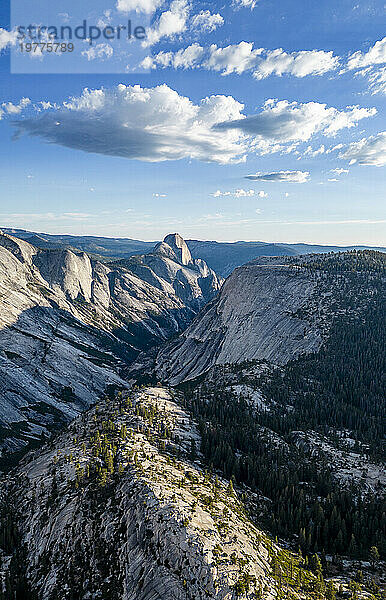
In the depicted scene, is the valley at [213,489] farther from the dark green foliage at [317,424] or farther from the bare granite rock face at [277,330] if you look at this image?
the bare granite rock face at [277,330]

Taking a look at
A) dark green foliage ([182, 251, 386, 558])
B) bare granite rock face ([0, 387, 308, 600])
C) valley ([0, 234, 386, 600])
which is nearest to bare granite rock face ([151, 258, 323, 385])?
dark green foliage ([182, 251, 386, 558])

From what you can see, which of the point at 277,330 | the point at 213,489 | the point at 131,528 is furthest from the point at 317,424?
the point at 277,330

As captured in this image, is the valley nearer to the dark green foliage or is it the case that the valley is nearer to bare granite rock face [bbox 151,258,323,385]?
the dark green foliage

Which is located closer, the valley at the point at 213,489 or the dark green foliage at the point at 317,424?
the valley at the point at 213,489

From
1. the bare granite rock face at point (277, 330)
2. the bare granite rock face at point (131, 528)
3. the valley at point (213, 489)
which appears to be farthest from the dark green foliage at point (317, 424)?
the bare granite rock face at point (131, 528)

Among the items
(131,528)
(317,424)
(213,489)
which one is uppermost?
(131,528)

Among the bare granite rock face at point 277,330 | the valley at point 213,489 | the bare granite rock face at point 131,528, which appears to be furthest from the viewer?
the bare granite rock face at point 277,330

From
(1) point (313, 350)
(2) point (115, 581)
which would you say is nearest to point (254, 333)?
(1) point (313, 350)

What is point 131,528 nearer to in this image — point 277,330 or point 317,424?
point 317,424
